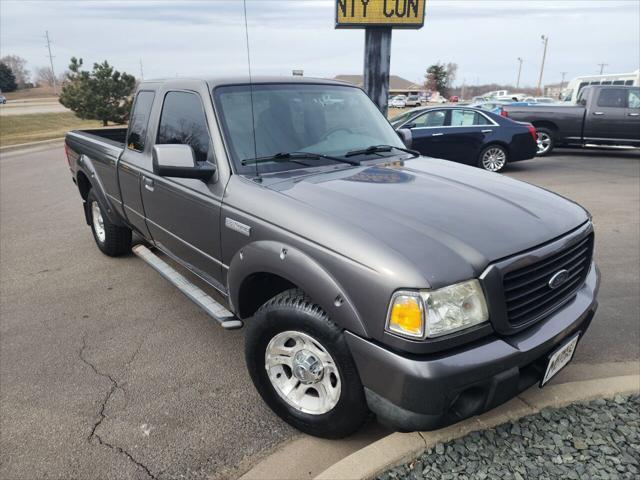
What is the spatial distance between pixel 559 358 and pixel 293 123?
213 centimetres

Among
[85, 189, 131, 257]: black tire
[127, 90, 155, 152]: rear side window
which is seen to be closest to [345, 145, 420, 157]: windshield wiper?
[127, 90, 155, 152]: rear side window

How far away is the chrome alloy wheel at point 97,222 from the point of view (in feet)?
17.5

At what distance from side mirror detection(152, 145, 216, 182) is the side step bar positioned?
840 mm

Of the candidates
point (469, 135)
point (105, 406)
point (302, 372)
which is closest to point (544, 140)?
point (469, 135)

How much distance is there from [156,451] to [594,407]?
240 cm

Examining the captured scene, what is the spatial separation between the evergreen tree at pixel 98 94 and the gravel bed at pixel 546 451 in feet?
107

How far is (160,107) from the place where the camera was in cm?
374

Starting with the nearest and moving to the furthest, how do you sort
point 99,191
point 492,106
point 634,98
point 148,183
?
point 148,183 < point 99,191 < point 634,98 < point 492,106

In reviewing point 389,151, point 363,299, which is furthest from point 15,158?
point 363,299

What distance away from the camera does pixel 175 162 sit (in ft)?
9.17

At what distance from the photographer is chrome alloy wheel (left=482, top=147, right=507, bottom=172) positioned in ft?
34.6

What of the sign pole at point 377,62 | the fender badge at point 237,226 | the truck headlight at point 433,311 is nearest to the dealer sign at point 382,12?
the sign pole at point 377,62

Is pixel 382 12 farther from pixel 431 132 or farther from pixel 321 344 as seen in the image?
pixel 321 344

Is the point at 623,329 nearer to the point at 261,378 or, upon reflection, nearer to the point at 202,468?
the point at 261,378
